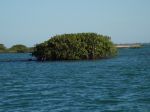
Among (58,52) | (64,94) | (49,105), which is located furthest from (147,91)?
(58,52)

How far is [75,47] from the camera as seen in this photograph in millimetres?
106938

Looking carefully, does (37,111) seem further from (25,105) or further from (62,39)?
(62,39)

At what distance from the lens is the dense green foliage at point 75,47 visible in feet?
349

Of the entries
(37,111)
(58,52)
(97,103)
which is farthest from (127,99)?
(58,52)

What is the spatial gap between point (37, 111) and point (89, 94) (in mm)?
8531

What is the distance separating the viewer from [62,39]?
358ft

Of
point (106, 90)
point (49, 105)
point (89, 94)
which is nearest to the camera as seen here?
point (49, 105)

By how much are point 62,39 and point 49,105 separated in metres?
79.4

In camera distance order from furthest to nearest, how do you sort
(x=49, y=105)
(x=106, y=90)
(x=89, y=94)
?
1. (x=106, y=90)
2. (x=89, y=94)
3. (x=49, y=105)

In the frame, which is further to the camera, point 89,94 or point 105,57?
point 105,57

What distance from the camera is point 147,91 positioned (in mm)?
36188

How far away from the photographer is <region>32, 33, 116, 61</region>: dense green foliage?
106m

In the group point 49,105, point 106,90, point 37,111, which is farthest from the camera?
point 106,90

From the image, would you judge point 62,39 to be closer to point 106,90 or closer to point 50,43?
point 50,43
